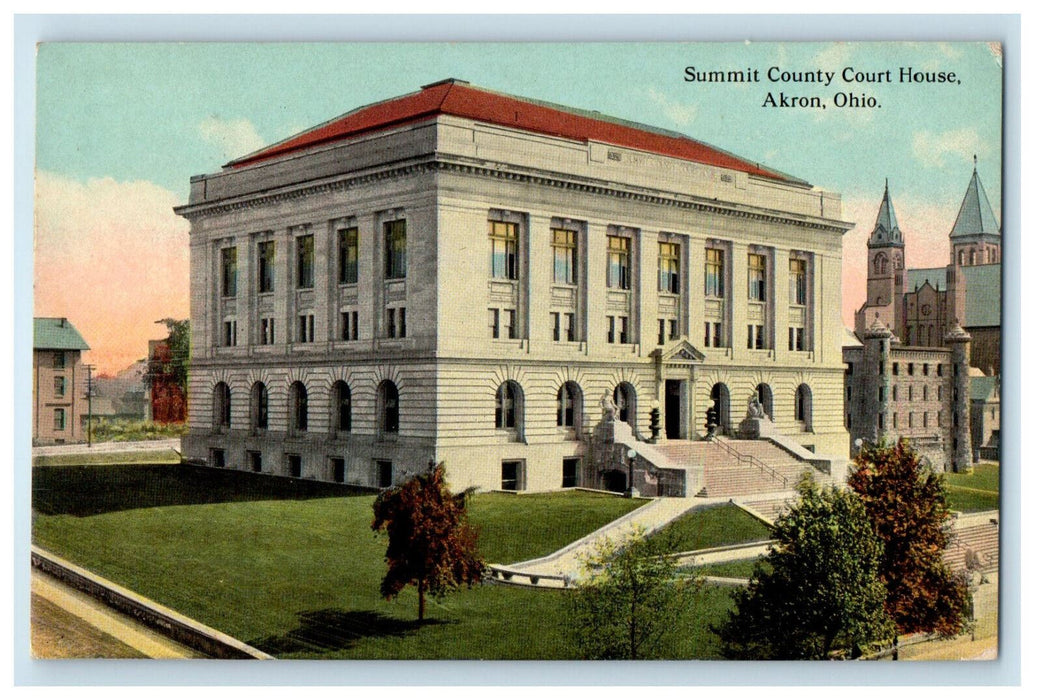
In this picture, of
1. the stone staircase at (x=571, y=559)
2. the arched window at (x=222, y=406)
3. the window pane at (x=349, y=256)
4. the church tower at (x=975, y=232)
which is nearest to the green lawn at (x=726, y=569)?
the stone staircase at (x=571, y=559)

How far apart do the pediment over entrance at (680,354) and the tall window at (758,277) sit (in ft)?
5.96

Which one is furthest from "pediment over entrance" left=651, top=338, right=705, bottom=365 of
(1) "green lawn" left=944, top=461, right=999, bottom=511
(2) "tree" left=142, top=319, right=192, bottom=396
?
(2) "tree" left=142, top=319, right=192, bottom=396

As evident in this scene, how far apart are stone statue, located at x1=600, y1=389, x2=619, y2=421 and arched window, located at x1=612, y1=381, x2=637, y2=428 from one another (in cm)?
32

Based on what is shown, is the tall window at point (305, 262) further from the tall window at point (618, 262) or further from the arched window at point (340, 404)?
the tall window at point (618, 262)

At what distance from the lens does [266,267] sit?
23.2 metres

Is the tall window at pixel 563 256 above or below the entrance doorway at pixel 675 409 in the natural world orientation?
above

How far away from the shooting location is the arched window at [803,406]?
2283cm

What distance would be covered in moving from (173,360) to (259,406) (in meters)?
2.27

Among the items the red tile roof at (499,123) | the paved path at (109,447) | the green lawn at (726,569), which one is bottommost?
the green lawn at (726,569)

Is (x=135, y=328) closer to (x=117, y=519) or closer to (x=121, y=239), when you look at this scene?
(x=121, y=239)

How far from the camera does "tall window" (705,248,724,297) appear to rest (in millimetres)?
22984

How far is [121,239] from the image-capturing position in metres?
20.3

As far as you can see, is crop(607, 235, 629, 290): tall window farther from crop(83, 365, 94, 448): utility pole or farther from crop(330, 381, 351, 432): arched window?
crop(83, 365, 94, 448): utility pole
